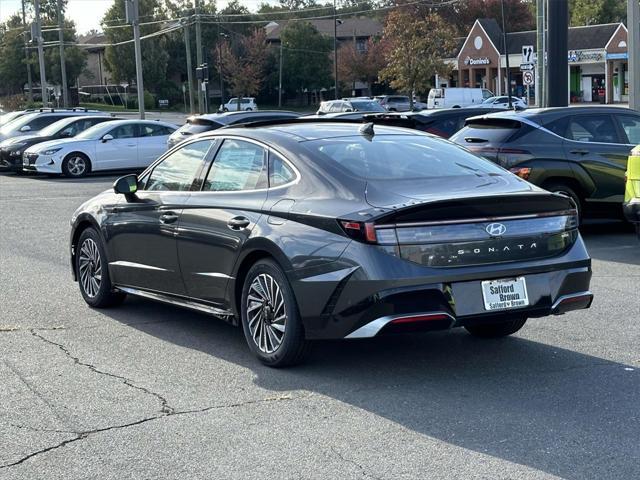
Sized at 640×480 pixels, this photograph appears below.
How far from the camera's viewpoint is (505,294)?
236 inches

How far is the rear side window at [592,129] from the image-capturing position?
1284cm

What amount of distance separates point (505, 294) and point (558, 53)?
1462cm

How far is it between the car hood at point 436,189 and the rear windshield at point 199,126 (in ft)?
51.1

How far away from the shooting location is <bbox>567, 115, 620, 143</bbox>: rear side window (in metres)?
12.8

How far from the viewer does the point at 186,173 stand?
7.56 m

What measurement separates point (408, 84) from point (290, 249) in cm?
5914

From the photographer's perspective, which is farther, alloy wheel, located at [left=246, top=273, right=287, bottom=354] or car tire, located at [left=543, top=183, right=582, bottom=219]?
car tire, located at [left=543, top=183, right=582, bottom=219]

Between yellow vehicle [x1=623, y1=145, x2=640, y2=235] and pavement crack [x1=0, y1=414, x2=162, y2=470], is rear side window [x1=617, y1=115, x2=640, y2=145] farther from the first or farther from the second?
pavement crack [x1=0, y1=414, x2=162, y2=470]

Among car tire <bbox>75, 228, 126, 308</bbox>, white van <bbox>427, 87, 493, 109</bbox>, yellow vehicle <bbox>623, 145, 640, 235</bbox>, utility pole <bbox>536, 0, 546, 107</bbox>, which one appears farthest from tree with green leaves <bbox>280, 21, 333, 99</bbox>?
car tire <bbox>75, 228, 126, 308</bbox>

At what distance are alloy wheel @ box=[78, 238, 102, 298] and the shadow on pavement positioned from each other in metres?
0.88

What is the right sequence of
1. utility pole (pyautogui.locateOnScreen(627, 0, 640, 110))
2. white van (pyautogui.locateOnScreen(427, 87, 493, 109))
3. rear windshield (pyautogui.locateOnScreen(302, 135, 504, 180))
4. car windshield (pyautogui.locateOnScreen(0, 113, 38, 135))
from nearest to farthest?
rear windshield (pyautogui.locateOnScreen(302, 135, 504, 180))
utility pole (pyautogui.locateOnScreen(627, 0, 640, 110))
car windshield (pyautogui.locateOnScreen(0, 113, 38, 135))
white van (pyautogui.locateOnScreen(427, 87, 493, 109))

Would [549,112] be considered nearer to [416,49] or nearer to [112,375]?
[112,375]

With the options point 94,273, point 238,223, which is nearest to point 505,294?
point 238,223

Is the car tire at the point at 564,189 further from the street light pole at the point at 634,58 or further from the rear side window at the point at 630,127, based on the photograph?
the street light pole at the point at 634,58
